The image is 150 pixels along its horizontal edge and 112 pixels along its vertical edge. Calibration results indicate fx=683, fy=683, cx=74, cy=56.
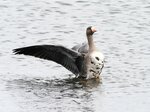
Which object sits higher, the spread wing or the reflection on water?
the spread wing

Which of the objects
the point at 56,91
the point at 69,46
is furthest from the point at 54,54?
the point at 69,46

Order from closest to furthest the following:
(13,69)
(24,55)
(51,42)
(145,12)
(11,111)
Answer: (11,111) < (13,69) < (24,55) < (51,42) < (145,12)

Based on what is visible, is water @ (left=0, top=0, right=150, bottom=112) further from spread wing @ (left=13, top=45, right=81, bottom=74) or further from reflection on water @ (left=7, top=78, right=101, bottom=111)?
spread wing @ (left=13, top=45, right=81, bottom=74)

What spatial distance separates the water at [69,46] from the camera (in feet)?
36.9

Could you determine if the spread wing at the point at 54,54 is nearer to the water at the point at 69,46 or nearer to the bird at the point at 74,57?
the bird at the point at 74,57

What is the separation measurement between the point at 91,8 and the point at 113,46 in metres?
3.07

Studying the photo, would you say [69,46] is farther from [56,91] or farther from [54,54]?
[56,91]

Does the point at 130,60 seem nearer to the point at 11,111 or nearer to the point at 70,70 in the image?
the point at 70,70

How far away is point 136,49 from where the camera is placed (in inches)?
563

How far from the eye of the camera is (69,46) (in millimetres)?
14594

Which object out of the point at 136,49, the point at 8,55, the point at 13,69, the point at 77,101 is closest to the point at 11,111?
the point at 77,101

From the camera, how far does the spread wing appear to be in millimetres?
13031

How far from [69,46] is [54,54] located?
1505mm

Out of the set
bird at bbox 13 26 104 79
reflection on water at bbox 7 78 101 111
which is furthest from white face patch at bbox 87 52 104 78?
reflection on water at bbox 7 78 101 111
